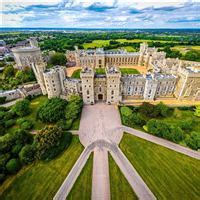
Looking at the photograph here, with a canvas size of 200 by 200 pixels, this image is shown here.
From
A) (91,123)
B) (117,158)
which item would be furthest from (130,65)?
(117,158)

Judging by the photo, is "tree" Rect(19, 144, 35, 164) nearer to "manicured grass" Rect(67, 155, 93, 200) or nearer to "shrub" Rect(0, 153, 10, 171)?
"shrub" Rect(0, 153, 10, 171)

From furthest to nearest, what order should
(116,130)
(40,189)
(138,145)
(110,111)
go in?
(110,111)
(116,130)
(138,145)
(40,189)

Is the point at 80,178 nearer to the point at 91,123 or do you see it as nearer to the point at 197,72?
the point at 91,123

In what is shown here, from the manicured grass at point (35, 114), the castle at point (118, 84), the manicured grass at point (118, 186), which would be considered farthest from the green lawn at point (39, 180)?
the castle at point (118, 84)

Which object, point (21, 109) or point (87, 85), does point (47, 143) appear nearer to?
point (21, 109)

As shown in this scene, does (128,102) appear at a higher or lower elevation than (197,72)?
lower

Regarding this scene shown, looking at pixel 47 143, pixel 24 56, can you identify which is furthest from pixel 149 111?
pixel 24 56

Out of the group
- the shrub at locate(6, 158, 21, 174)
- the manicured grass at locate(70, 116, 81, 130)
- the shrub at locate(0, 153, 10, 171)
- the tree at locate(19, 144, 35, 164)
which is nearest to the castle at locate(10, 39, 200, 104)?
the manicured grass at locate(70, 116, 81, 130)

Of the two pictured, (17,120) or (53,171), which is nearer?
(53,171)
